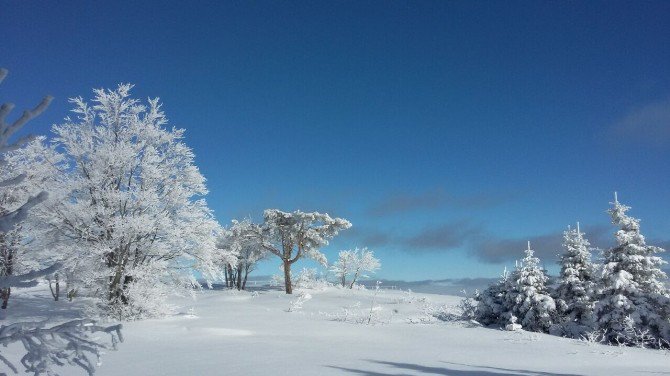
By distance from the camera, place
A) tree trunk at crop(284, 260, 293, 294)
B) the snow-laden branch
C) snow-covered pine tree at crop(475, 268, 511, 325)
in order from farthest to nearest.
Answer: tree trunk at crop(284, 260, 293, 294) → snow-covered pine tree at crop(475, 268, 511, 325) → the snow-laden branch

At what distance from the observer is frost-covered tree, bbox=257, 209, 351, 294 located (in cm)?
3703

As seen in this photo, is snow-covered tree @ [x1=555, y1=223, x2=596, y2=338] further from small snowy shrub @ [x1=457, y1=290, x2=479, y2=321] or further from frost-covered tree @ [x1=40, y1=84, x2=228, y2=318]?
frost-covered tree @ [x1=40, y1=84, x2=228, y2=318]

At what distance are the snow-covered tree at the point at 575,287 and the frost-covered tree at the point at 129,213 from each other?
659 inches

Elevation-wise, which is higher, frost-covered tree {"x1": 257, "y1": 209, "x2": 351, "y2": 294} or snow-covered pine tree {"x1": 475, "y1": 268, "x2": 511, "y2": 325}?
frost-covered tree {"x1": 257, "y1": 209, "x2": 351, "y2": 294}

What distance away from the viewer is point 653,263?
1991cm

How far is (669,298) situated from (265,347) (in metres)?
18.0

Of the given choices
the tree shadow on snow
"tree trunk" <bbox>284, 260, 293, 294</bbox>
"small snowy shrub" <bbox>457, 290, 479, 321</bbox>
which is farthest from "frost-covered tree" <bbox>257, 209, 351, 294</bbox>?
the tree shadow on snow

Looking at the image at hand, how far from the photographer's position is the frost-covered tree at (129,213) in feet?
54.1

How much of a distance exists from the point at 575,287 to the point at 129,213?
21.3 metres

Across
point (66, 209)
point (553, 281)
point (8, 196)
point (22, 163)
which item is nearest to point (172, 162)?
point (66, 209)

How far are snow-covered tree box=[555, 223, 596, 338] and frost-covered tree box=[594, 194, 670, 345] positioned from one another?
99 centimetres

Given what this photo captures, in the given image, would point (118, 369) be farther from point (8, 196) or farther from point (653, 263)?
point (653, 263)

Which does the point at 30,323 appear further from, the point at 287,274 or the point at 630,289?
the point at 287,274

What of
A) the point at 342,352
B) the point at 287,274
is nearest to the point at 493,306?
the point at 342,352
